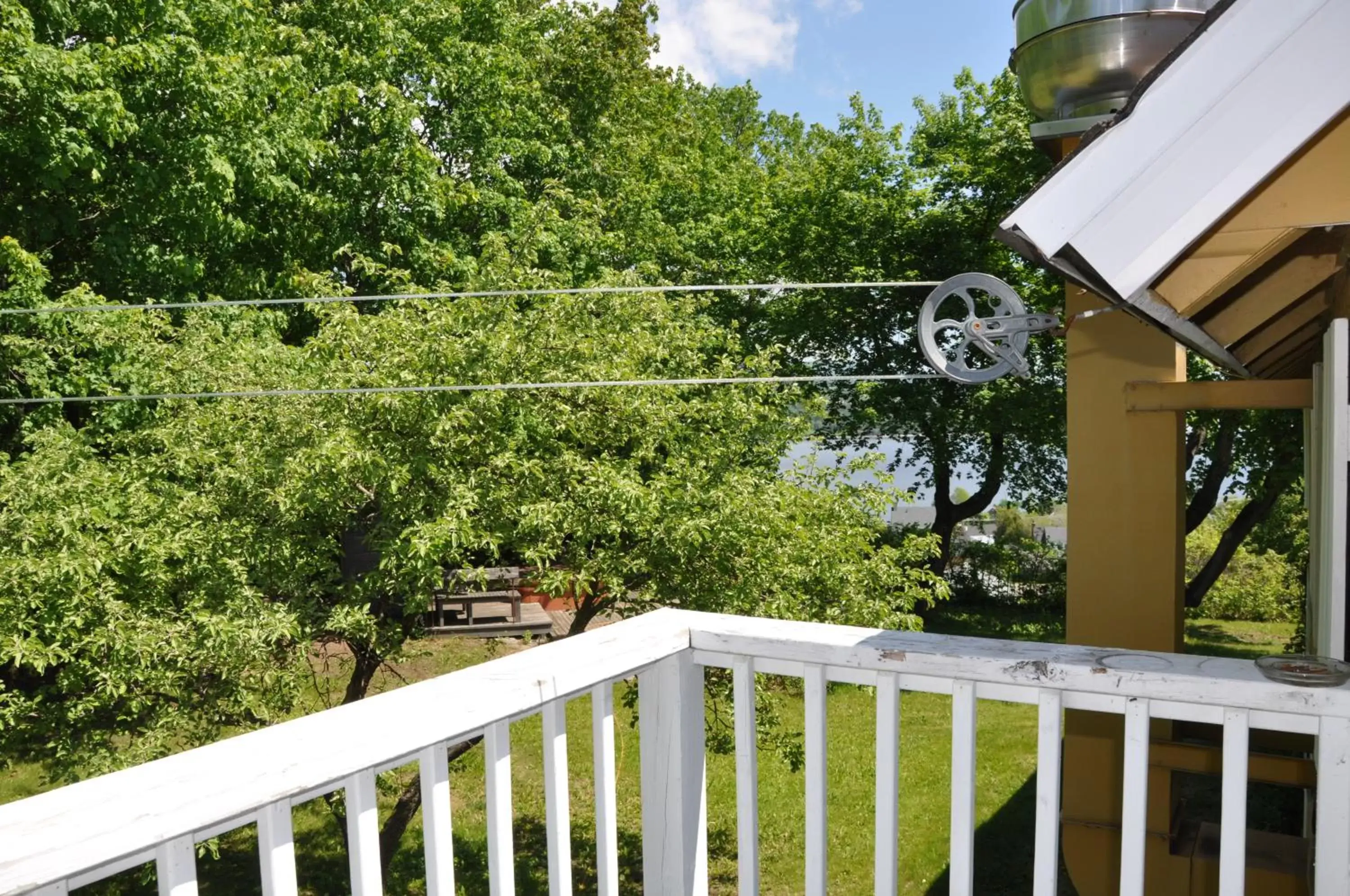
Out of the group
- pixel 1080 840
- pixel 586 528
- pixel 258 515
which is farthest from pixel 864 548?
pixel 258 515

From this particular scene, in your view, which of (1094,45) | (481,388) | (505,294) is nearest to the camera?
(1094,45)

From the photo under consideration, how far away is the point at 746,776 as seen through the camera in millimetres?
1508

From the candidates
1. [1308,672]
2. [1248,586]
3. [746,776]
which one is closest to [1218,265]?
[1308,672]

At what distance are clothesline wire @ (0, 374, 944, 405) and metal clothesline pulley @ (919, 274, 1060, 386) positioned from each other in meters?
0.17

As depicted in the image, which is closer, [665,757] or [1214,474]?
[665,757]

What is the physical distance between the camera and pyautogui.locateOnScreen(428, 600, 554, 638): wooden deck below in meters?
12.3

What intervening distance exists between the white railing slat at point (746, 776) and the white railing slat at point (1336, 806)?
0.66m

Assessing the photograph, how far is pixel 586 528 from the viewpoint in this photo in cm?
562

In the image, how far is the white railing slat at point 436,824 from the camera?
108cm

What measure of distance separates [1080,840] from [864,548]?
95.5 inches

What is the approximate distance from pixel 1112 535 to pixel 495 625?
950 cm

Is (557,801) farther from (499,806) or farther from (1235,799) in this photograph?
(1235,799)

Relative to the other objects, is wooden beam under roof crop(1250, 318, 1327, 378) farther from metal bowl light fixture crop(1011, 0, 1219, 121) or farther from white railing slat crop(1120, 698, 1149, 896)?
white railing slat crop(1120, 698, 1149, 896)

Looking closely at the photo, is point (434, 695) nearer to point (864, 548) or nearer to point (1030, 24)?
point (1030, 24)
